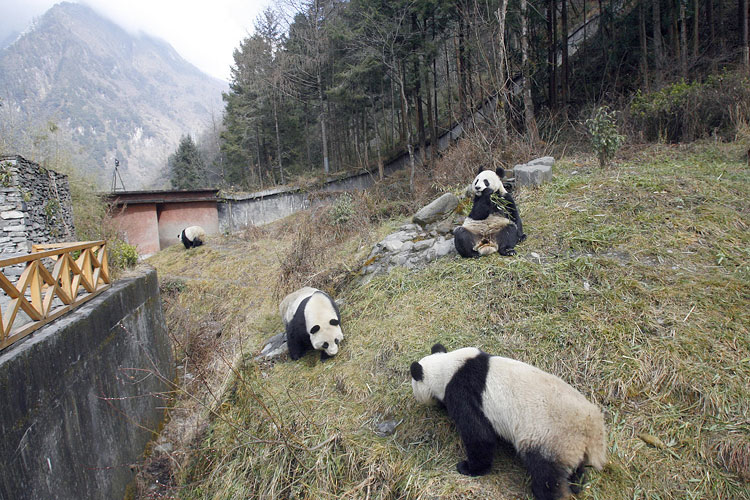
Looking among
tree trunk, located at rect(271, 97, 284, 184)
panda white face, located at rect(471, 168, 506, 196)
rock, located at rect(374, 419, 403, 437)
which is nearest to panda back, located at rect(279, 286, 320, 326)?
rock, located at rect(374, 419, 403, 437)

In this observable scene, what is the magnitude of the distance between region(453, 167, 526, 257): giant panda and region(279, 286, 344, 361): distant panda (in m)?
2.03

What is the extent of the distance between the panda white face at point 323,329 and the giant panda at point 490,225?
2.03 metres

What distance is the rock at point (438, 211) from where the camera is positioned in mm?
7031

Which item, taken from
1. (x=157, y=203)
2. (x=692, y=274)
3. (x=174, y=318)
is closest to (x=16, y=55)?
(x=157, y=203)

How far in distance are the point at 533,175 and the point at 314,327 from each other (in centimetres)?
480

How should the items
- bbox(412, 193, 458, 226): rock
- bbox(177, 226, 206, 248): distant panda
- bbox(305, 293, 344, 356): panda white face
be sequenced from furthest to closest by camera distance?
1. bbox(177, 226, 206, 248): distant panda
2. bbox(412, 193, 458, 226): rock
3. bbox(305, 293, 344, 356): panda white face

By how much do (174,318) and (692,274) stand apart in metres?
9.76

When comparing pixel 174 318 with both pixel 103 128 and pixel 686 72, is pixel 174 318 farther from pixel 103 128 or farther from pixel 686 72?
pixel 103 128

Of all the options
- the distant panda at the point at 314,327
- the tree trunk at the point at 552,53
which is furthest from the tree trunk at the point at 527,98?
the distant panda at the point at 314,327

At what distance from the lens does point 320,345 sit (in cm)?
465

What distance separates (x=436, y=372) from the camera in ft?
9.68

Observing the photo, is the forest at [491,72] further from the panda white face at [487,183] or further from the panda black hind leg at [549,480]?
the panda black hind leg at [549,480]

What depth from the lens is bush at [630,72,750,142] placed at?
25.1ft

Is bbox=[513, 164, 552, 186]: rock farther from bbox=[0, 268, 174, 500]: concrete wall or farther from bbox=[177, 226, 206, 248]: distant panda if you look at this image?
bbox=[177, 226, 206, 248]: distant panda
